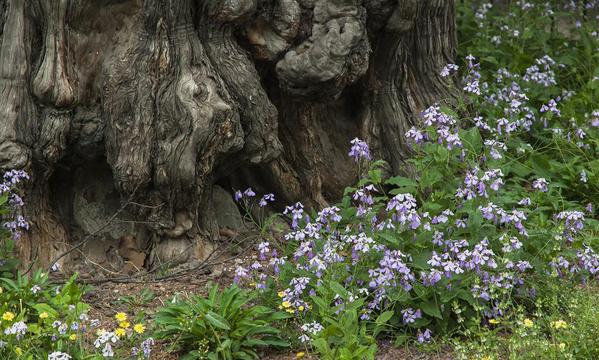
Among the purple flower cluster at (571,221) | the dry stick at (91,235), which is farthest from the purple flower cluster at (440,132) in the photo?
the dry stick at (91,235)

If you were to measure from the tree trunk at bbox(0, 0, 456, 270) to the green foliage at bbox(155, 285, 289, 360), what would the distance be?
36.2 inches

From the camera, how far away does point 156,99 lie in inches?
213

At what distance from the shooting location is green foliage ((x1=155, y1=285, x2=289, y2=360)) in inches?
177

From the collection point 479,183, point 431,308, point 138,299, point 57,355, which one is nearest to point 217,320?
point 57,355

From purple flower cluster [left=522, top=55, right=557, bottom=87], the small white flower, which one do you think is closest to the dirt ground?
the small white flower

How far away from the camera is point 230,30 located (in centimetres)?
553

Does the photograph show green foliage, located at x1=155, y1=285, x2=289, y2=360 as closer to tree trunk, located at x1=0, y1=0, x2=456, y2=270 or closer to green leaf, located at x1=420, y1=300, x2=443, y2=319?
green leaf, located at x1=420, y1=300, x2=443, y2=319

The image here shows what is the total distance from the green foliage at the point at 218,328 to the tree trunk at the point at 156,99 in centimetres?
92

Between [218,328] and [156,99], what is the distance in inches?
59.1

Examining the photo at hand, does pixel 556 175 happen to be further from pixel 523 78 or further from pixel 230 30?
pixel 230 30

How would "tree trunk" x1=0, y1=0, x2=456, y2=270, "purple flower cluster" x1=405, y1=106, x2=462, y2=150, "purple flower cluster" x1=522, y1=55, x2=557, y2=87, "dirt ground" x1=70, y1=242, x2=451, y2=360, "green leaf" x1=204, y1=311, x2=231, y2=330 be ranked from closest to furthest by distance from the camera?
"green leaf" x1=204, y1=311, x2=231, y2=330 → "purple flower cluster" x1=405, y1=106, x2=462, y2=150 → "dirt ground" x1=70, y1=242, x2=451, y2=360 → "tree trunk" x1=0, y1=0, x2=456, y2=270 → "purple flower cluster" x1=522, y1=55, x2=557, y2=87

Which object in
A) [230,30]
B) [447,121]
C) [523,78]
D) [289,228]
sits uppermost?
[230,30]

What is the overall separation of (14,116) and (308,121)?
6.09 feet

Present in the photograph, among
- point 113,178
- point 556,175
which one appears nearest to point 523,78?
point 556,175
